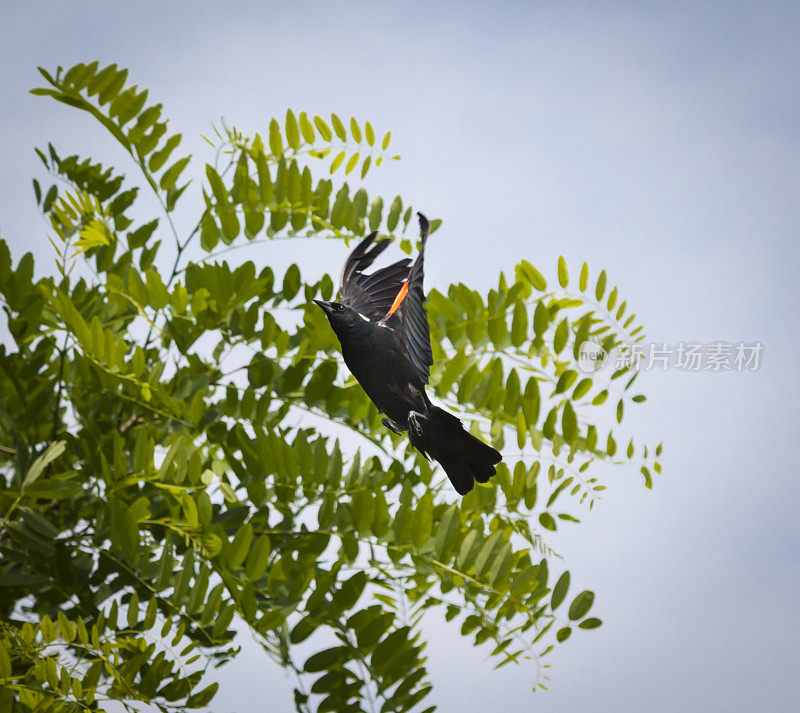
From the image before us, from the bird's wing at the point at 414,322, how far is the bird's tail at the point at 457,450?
31mm

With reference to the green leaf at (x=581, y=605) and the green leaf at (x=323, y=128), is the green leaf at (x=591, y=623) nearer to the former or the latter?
the green leaf at (x=581, y=605)

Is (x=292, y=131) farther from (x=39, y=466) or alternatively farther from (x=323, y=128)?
(x=39, y=466)

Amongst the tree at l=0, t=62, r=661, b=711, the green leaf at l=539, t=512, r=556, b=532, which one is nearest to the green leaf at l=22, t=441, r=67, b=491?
the tree at l=0, t=62, r=661, b=711

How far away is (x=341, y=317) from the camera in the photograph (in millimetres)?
341

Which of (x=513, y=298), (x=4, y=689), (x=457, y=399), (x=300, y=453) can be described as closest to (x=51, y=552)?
(x=4, y=689)

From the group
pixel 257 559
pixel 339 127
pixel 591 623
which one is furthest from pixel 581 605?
pixel 339 127

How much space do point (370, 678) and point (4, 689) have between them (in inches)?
12.6

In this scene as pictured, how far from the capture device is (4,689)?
657 millimetres

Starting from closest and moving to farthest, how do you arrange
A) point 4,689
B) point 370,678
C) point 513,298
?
point 4,689
point 370,678
point 513,298

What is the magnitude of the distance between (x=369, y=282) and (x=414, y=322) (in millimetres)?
88

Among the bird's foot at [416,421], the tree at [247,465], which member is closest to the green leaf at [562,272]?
the tree at [247,465]

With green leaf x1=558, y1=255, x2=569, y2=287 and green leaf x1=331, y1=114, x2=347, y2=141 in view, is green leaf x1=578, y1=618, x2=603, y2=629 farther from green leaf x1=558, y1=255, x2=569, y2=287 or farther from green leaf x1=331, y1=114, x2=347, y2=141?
green leaf x1=331, y1=114, x2=347, y2=141

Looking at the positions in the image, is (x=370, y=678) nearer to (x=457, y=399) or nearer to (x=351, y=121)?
(x=457, y=399)

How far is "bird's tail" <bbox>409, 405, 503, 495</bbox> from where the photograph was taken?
31 cm
